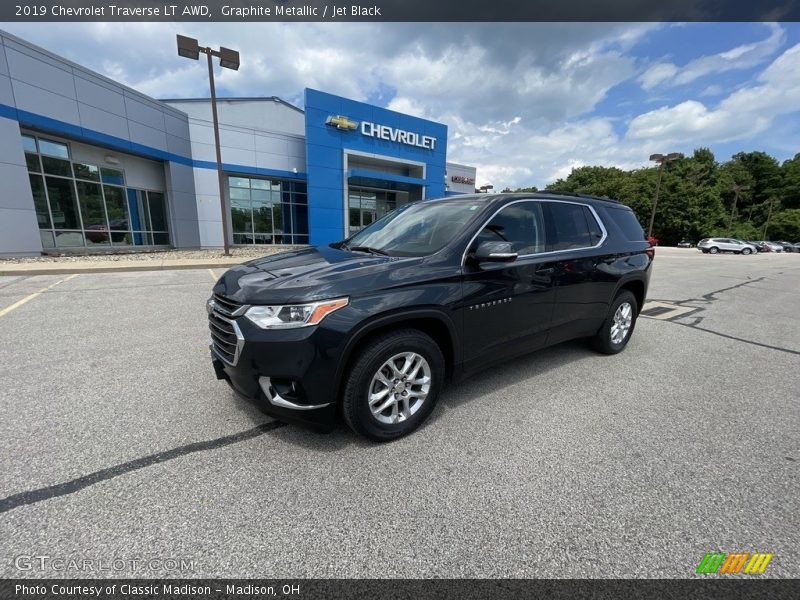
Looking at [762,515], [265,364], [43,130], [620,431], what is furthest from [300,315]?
[43,130]

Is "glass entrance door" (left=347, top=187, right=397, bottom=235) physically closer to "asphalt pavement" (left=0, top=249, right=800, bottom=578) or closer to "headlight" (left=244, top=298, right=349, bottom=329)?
"asphalt pavement" (left=0, top=249, right=800, bottom=578)

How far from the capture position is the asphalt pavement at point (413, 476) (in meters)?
1.76

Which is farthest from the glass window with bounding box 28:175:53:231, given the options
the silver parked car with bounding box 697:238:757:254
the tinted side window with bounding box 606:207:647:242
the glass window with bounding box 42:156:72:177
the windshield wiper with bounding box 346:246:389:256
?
the silver parked car with bounding box 697:238:757:254

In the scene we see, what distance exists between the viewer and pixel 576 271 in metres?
3.69

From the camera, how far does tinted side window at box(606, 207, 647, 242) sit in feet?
14.5

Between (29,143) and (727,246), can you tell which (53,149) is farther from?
(727,246)

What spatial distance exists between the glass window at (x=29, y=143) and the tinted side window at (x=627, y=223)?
61.3ft

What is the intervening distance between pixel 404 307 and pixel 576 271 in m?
2.15

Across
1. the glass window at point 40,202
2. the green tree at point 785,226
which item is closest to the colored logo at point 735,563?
the glass window at point 40,202

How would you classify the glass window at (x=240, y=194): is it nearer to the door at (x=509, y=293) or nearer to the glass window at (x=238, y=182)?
the glass window at (x=238, y=182)

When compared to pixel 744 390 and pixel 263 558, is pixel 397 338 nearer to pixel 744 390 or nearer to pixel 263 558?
pixel 263 558

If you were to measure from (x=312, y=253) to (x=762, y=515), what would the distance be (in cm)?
352

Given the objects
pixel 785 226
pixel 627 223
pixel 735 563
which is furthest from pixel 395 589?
pixel 785 226

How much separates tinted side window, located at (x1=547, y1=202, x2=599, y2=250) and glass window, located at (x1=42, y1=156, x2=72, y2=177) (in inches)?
727
